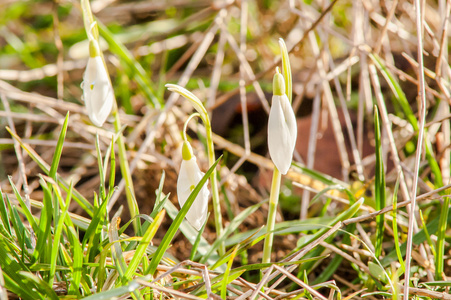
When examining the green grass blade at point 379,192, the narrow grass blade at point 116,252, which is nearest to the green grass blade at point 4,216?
the narrow grass blade at point 116,252

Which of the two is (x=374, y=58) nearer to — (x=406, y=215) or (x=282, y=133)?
(x=406, y=215)

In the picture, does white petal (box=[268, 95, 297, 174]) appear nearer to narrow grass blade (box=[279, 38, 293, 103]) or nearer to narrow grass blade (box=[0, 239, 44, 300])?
narrow grass blade (box=[279, 38, 293, 103])

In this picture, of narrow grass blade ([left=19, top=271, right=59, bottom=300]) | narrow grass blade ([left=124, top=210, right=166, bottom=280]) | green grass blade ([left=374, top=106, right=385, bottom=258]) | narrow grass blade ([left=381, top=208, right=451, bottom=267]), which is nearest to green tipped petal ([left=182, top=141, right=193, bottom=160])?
narrow grass blade ([left=124, top=210, right=166, bottom=280])

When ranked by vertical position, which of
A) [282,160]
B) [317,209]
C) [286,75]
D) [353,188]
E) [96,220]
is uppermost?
[286,75]

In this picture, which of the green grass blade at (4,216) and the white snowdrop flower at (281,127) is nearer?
the white snowdrop flower at (281,127)

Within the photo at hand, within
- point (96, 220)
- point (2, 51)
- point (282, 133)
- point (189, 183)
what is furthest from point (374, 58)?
point (2, 51)

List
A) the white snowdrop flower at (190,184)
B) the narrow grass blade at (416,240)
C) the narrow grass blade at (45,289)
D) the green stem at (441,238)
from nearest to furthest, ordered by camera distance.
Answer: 1. the narrow grass blade at (45,289)
2. the white snowdrop flower at (190,184)
3. the green stem at (441,238)
4. the narrow grass blade at (416,240)

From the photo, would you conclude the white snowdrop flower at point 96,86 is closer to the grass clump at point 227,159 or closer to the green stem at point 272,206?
the grass clump at point 227,159

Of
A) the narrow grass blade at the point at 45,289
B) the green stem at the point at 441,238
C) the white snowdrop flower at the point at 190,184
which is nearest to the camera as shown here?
the narrow grass blade at the point at 45,289

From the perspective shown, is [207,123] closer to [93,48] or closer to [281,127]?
[281,127]
